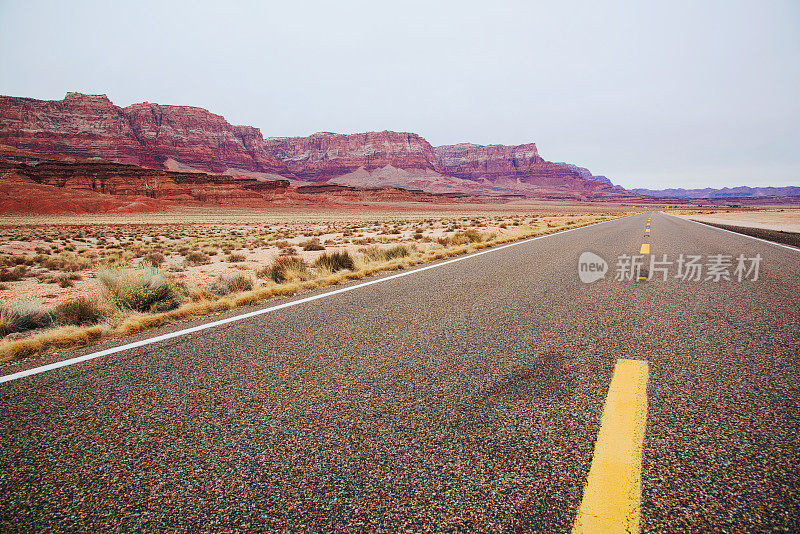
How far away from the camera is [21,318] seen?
4.98 meters

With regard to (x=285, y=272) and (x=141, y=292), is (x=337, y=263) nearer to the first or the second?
(x=285, y=272)

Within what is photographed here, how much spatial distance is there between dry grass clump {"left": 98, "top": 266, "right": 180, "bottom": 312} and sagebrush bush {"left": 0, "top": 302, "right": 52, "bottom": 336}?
2.69ft

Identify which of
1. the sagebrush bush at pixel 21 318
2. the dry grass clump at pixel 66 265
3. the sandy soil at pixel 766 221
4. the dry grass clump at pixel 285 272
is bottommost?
the dry grass clump at pixel 66 265

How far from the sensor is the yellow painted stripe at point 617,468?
4.66ft

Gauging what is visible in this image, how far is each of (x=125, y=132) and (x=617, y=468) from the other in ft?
631

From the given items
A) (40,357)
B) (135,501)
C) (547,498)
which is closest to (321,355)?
(135,501)

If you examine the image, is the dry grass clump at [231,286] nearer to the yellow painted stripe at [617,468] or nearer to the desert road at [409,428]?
the desert road at [409,428]

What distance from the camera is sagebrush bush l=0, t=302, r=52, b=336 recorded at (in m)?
4.75

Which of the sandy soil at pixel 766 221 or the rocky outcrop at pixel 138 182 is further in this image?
the rocky outcrop at pixel 138 182

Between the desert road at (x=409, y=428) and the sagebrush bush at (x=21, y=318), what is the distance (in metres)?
2.77

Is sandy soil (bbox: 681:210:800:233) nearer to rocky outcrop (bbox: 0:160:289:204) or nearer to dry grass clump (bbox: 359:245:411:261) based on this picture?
dry grass clump (bbox: 359:245:411:261)

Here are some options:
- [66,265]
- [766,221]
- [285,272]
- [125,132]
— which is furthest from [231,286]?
[125,132]

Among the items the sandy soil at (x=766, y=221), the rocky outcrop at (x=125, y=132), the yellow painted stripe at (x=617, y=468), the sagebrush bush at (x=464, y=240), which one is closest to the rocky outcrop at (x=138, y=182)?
the rocky outcrop at (x=125, y=132)

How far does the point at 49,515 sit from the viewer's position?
154cm
